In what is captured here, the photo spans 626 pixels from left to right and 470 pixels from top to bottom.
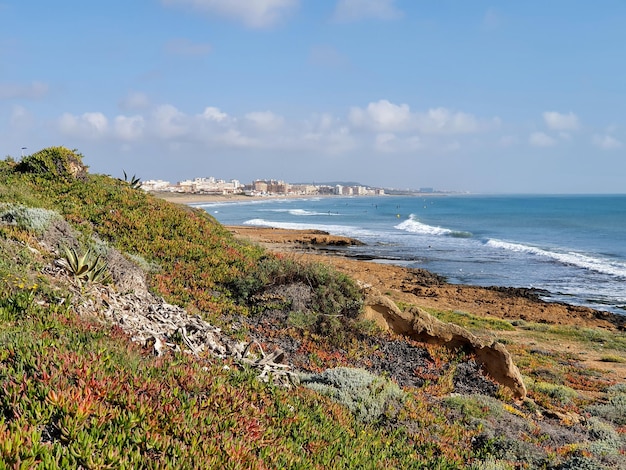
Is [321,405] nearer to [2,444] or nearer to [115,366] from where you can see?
[115,366]

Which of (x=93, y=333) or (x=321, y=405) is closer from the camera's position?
(x=93, y=333)

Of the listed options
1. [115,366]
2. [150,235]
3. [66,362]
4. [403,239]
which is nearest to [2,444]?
[66,362]

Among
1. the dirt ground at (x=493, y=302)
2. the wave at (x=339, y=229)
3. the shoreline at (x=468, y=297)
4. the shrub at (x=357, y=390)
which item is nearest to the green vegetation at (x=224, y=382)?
the shrub at (x=357, y=390)

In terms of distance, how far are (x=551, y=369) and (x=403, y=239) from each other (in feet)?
145

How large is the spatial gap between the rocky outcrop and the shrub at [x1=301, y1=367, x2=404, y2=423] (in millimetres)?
3344

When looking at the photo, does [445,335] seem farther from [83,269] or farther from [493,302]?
[493,302]

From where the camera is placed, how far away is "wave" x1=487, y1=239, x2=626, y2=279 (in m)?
36.3

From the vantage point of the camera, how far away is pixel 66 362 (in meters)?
4.48

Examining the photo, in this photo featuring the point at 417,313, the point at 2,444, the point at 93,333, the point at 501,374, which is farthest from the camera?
the point at 417,313

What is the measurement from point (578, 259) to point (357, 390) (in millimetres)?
41864

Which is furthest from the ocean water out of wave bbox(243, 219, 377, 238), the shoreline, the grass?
the grass

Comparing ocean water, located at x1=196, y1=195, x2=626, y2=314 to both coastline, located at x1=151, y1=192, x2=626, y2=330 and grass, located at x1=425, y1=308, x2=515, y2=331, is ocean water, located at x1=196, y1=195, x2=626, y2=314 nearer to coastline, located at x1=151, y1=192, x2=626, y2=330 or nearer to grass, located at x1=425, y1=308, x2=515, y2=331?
coastline, located at x1=151, y1=192, x2=626, y2=330

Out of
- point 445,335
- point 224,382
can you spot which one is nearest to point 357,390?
point 224,382

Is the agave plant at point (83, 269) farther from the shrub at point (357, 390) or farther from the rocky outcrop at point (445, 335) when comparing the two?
the rocky outcrop at point (445, 335)
